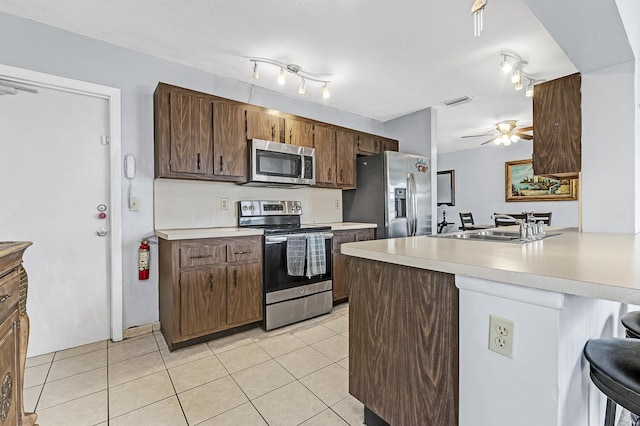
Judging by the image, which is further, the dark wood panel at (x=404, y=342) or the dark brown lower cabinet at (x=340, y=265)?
the dark brown lower cabinet at (x=340, y=265)

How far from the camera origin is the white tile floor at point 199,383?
151 centimetres

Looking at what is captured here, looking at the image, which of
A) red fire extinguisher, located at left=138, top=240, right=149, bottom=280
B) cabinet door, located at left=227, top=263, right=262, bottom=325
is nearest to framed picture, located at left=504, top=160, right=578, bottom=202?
cabinet door, located at left=227, top=263, right=262, bottom=325

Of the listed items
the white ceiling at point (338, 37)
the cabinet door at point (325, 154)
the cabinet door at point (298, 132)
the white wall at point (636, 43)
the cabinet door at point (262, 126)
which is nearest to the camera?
the white wall at point (636, 43)

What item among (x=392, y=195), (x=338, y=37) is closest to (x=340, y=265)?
(x=392, y=195)

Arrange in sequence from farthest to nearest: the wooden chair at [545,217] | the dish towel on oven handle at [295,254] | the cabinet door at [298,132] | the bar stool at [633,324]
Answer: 1. the wooden chair at [545,217]
2. the cabinet door at [298,132]
3. the dish towel on oven handle at [295,254]
4. the bar stool at [633,324]

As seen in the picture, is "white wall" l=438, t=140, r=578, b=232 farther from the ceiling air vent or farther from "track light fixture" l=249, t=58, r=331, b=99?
"track light fixture" l=249, t=58, r=331, b=99

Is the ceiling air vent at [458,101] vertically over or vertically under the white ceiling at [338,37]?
over

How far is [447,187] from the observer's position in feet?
24.5

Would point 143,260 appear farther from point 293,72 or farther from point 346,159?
point 346,159

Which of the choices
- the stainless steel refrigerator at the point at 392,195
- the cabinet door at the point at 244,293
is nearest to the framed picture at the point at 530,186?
the stainless steel refrigerator at the point at 392,195

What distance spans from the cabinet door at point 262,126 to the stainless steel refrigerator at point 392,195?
1323 millimetres

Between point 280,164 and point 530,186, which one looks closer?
point 280,164

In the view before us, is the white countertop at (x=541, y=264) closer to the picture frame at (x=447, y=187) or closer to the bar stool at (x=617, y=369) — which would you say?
the bar stool at (x=617, y=369)

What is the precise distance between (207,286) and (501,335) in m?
2.07
